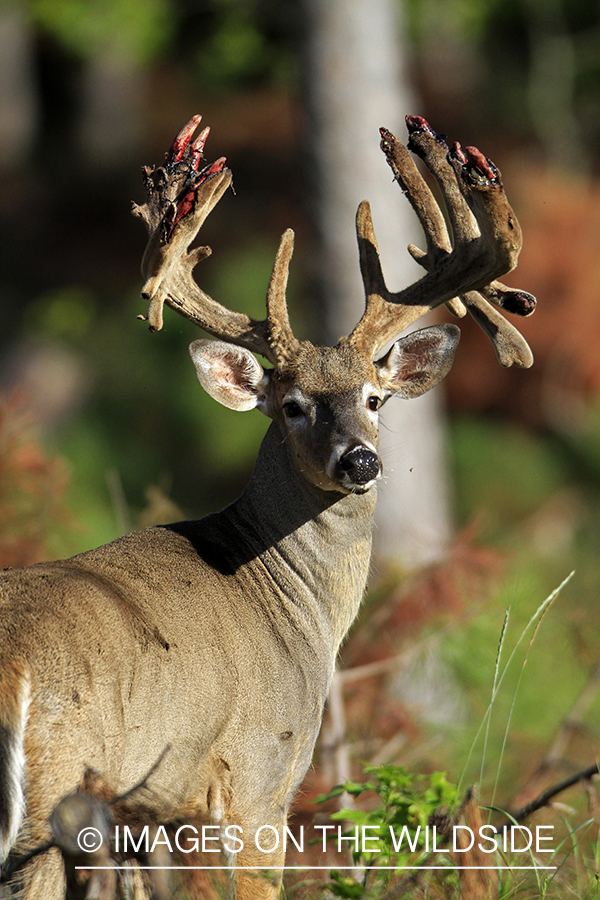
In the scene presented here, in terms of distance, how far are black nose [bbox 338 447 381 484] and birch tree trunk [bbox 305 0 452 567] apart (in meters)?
4.07

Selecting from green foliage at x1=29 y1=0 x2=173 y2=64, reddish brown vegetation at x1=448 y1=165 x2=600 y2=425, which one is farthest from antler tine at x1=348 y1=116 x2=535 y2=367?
green foliage at x1=29 y1=0 x2=173 y2=64

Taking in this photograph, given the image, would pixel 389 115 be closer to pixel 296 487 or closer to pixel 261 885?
pixel 296 487

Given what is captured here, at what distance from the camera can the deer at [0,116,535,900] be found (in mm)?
2695

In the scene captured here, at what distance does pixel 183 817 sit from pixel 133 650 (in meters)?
0.58

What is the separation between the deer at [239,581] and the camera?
2.70m

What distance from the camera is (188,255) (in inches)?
151

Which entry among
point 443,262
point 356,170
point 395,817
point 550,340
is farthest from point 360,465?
point 550,340

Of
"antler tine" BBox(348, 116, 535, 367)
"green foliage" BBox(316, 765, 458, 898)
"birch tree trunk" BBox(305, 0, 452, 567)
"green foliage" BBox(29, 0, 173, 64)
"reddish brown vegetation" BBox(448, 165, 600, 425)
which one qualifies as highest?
"green foliage" BBox(29, 0, 173, 64)

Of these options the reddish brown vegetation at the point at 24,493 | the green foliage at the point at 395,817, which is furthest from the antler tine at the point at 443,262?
the reddish brown vegetation at the point at 24,493

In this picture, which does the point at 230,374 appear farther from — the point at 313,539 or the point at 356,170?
the point at 356,170

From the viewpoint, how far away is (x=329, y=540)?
146 inches

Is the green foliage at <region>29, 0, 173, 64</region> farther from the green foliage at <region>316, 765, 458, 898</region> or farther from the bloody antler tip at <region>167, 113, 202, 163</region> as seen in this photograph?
the green foliage at <region>316, 765, 458, 898</region>

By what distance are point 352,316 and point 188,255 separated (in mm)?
3708

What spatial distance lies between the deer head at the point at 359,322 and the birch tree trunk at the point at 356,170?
355cm
